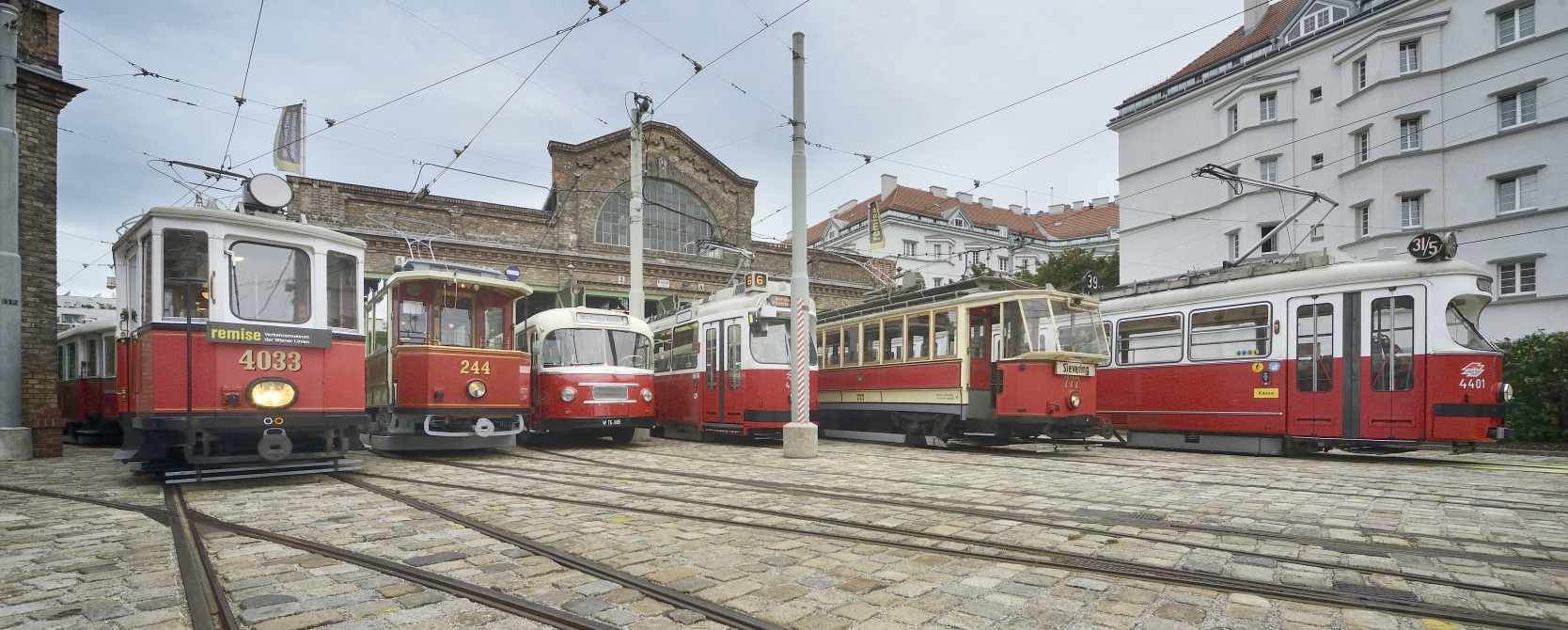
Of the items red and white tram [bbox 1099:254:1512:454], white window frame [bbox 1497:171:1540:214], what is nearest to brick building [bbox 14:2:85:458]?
red and white tram [bbox 1099:254:1512:454]

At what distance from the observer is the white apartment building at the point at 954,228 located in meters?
49.0

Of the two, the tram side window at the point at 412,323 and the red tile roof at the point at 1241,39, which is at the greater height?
the red tile roof at the point at 1241,39

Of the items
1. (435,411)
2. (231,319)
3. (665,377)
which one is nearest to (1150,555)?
(231,319)

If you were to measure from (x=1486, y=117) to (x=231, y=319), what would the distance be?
33461 mm

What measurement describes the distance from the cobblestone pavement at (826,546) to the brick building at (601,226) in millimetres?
14722

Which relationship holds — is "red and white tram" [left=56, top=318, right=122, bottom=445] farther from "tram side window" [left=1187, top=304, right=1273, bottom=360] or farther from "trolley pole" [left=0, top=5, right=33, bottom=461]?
"tram side window" [left=1187, top=304, right=1273, bottom=360]

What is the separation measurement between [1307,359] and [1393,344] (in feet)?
3.69

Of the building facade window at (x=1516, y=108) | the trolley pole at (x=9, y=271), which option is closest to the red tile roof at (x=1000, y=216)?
the building facade window at (x=1516, y=108)

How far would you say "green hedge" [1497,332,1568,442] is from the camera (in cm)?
1426

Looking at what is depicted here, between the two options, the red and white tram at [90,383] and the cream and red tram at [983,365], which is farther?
the red and white tram at [90,383]

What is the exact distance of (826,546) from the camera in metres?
5.23

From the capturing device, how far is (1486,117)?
25359mm

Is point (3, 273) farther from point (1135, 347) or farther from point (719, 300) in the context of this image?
point (1135, 347)

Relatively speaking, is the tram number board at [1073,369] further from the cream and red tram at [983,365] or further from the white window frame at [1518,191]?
the white window frame at [1518,191]
